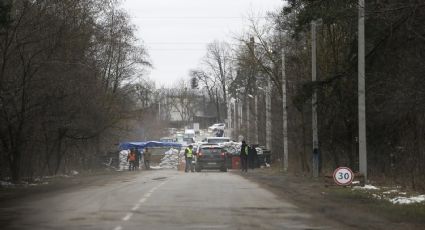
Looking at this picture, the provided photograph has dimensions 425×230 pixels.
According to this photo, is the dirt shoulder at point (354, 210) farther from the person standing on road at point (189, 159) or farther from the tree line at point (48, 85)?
the person standing on road at point (189, 159)

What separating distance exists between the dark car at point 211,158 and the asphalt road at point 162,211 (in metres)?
22.2

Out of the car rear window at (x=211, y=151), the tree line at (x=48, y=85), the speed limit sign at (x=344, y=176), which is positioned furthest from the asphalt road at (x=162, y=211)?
the car rear window at (x=211, y=151)

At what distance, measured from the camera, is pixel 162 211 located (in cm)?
1630

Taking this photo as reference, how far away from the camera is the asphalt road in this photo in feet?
44.8

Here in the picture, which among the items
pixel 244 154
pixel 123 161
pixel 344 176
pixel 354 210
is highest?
pixel 244 154

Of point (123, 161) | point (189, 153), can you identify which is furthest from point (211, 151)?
point (123, 161)

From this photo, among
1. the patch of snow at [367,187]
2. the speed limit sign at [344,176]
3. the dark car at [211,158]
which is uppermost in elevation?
the dark car at [211,158]

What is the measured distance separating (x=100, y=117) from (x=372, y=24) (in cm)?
2290

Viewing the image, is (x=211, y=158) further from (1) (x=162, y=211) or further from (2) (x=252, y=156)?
(1) (x=162, y=211)

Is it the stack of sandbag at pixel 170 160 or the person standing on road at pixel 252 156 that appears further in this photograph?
the stack of sandbag at pixel 170 160

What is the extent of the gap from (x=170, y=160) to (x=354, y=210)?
4743 centimetres

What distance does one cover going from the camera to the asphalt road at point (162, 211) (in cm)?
1365

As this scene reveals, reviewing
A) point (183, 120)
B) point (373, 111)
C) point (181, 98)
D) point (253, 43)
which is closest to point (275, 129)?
point (253, 43)

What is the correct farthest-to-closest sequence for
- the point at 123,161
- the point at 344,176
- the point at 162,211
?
the point at 123,161 < the point at 344,176 < the point at 162,211
